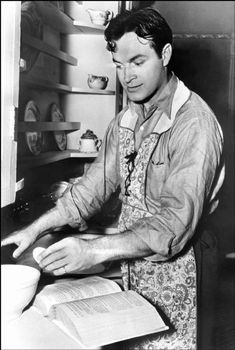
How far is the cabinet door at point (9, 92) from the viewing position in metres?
1.20

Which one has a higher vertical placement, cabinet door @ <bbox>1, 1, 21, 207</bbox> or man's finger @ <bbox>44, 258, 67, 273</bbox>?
cabinet door @ <bbox>1, 1, 21, 207</bbox>

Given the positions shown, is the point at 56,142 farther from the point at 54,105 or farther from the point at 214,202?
the point at 214,202

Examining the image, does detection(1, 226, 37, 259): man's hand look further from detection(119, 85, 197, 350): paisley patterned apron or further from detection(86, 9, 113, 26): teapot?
detection(86, 9, 113, 26): teapot

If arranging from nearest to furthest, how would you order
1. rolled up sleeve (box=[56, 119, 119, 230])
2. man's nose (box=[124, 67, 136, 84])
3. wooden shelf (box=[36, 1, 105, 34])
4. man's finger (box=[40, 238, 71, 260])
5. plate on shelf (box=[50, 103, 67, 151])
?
man's finger (box=[40, 238, 71, 260]) < man's nose (box=[124, 67, 136, 84]) < rolled up sleeve (box=[56, 119, 119, 230]) < wooden shelf (box=[36, 1, 105, 34]) < plate on shelf (box=[50, 103, 67, 151])

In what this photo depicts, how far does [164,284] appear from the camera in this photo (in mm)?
1728

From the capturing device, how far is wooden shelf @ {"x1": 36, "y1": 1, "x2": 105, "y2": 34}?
247 centimetres

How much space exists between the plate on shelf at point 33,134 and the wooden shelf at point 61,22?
1.69 ft

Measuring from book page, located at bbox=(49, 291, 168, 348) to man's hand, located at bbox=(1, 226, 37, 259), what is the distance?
12.4 inches

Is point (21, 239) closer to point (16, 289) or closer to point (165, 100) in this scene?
point (16, 289)

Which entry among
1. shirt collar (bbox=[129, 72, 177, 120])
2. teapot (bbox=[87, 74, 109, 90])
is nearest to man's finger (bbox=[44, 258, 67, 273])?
shirt collar (bbox=[129, 72, 177, 120])

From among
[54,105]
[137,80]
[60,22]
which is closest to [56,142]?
[54,105]

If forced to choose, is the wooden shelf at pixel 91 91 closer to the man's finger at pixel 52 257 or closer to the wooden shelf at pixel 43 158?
the wooden shelf at pixel 43 158

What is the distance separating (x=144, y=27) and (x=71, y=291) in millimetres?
955

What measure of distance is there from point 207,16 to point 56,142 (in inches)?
94.8
